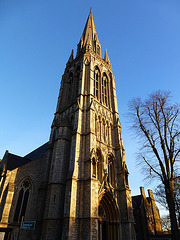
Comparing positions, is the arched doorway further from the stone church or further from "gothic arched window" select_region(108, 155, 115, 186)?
"gothic arched window" select_region(108, 155, 115, 186)

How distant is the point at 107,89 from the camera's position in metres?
28.1

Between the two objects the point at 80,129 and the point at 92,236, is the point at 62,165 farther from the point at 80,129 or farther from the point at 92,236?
the point at 92,236

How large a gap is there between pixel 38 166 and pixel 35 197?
356 cm

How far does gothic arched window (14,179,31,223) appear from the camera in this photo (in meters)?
16.6

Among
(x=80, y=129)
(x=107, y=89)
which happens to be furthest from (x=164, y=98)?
(x=107, y=89)

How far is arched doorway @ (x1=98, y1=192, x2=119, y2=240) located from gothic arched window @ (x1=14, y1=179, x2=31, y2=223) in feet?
25.9

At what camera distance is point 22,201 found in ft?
57.6

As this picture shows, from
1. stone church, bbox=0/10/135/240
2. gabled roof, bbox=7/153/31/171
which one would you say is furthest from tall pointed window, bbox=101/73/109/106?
gabled roof, bbox=7/153/31/171

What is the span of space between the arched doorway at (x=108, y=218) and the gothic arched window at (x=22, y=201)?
25.9ft

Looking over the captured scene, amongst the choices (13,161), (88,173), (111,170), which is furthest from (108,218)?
(13,161)

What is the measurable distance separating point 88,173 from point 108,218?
18.2 feet

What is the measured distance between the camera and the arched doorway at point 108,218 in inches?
639

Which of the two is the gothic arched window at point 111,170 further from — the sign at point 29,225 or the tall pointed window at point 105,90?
the sign at point 29,225

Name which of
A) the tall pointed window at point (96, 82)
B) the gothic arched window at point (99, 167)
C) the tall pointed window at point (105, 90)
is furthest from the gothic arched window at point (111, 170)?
the tall pointed window at point (96, 82)
